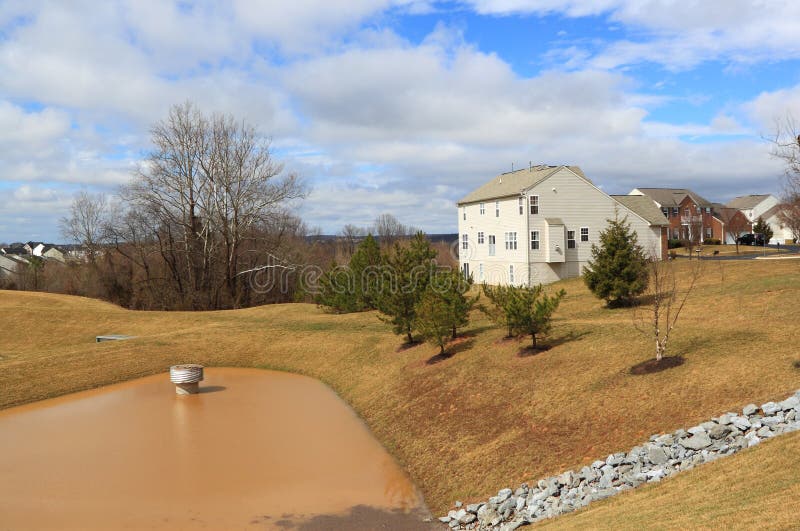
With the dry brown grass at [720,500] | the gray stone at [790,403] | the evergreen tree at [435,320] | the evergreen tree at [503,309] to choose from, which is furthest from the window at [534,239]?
the dry brown grass at [720,500]

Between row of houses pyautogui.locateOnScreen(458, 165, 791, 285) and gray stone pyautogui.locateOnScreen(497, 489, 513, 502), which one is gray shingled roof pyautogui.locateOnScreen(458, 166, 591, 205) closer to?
row of houses pyautogui.locateOnScreen(458, 165, 791, 285)

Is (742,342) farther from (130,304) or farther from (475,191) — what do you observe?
(130,304)

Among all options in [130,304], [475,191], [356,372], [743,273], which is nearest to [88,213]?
[130,304]

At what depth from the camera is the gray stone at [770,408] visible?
1073cm

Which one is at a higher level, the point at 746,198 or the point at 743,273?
the point at 746,198

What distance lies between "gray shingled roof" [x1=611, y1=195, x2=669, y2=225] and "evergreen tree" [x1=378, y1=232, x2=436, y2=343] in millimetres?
24391

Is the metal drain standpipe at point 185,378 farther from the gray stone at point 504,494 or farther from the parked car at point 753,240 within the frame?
the parked car at point 753,240

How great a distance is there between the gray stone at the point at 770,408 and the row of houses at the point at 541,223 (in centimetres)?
2567

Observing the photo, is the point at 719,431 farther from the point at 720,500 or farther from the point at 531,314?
the point at 531,314

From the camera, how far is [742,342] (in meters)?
15.5

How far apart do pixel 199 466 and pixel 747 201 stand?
102 metres

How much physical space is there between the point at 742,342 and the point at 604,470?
7.24 metres

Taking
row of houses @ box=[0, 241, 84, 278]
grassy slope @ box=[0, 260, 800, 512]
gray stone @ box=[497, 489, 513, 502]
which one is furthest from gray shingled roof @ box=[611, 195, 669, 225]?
row of houses @ box=[0, 241, 84, 278]

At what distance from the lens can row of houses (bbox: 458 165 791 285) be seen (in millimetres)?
40812
